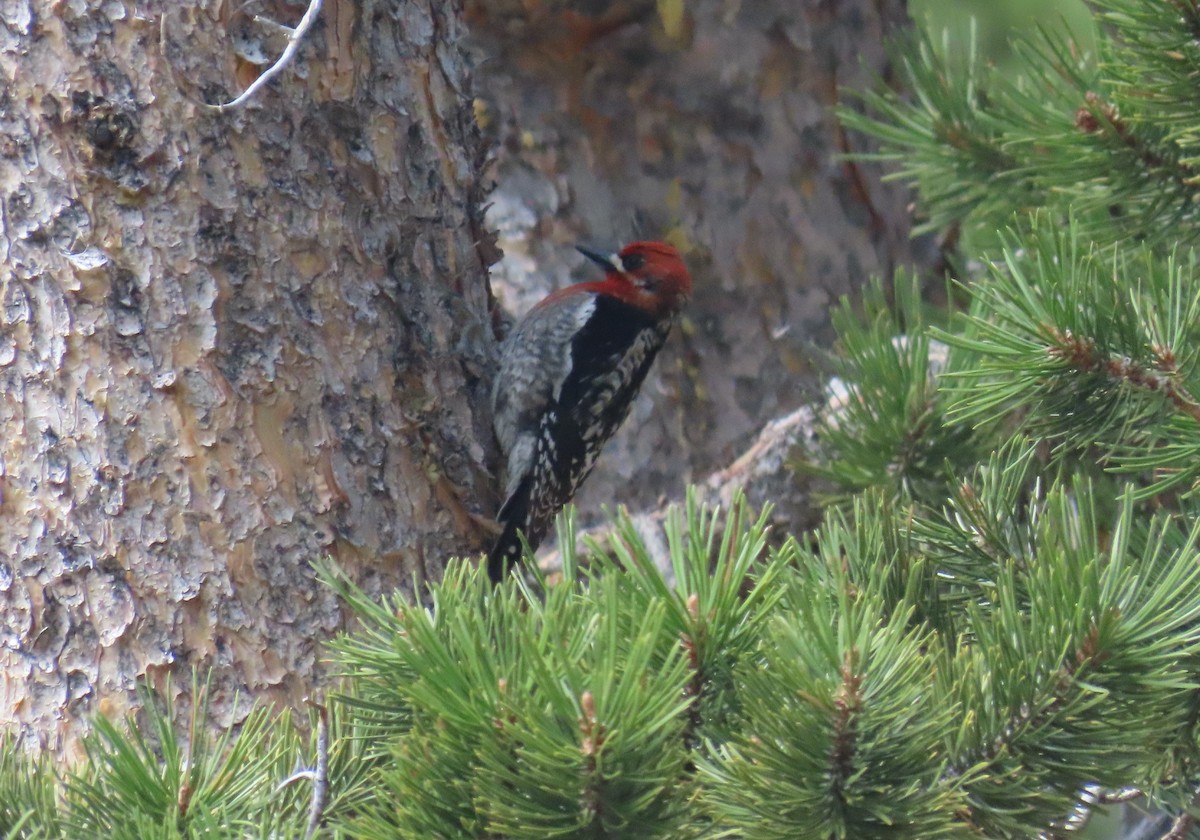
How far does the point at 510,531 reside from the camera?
7.66 ft

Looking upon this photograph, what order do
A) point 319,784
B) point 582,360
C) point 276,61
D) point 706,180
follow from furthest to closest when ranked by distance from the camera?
point 706,180 → point 582,360 → point 276,61 → point 319,784

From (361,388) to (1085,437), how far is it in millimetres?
1157

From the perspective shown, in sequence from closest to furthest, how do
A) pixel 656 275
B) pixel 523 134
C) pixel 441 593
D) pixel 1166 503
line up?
pixel 441 593, pixel 1166 503, pixel 656 275, pixel 523 134

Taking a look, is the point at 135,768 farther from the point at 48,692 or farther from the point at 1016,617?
the point at 1016,617

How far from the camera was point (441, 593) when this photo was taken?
3.98 ft

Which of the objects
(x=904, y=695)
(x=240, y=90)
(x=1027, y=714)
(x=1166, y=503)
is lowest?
(x=1166, y=503)

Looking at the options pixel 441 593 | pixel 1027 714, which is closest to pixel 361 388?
pixel 441 593

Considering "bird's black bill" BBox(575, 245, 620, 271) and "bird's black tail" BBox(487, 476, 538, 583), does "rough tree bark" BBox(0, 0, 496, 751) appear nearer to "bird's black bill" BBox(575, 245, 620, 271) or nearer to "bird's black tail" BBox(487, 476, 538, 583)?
"bird's black tail" BBox(487, 476, 538, 583)

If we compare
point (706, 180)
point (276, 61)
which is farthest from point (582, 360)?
point (276, 61)

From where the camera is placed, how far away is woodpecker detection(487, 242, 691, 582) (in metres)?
2.80

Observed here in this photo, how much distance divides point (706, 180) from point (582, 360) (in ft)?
2.86

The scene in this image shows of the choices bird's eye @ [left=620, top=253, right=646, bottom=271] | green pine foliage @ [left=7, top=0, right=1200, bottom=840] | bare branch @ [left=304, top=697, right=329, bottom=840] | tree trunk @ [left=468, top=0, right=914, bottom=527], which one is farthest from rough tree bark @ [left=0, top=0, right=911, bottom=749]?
tree trunk @ [left=468, top=0, right=914, bottom=527]

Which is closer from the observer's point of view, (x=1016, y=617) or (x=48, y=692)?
(x=1016, y=617)

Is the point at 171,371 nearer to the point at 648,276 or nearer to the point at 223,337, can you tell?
the point at 223,337
